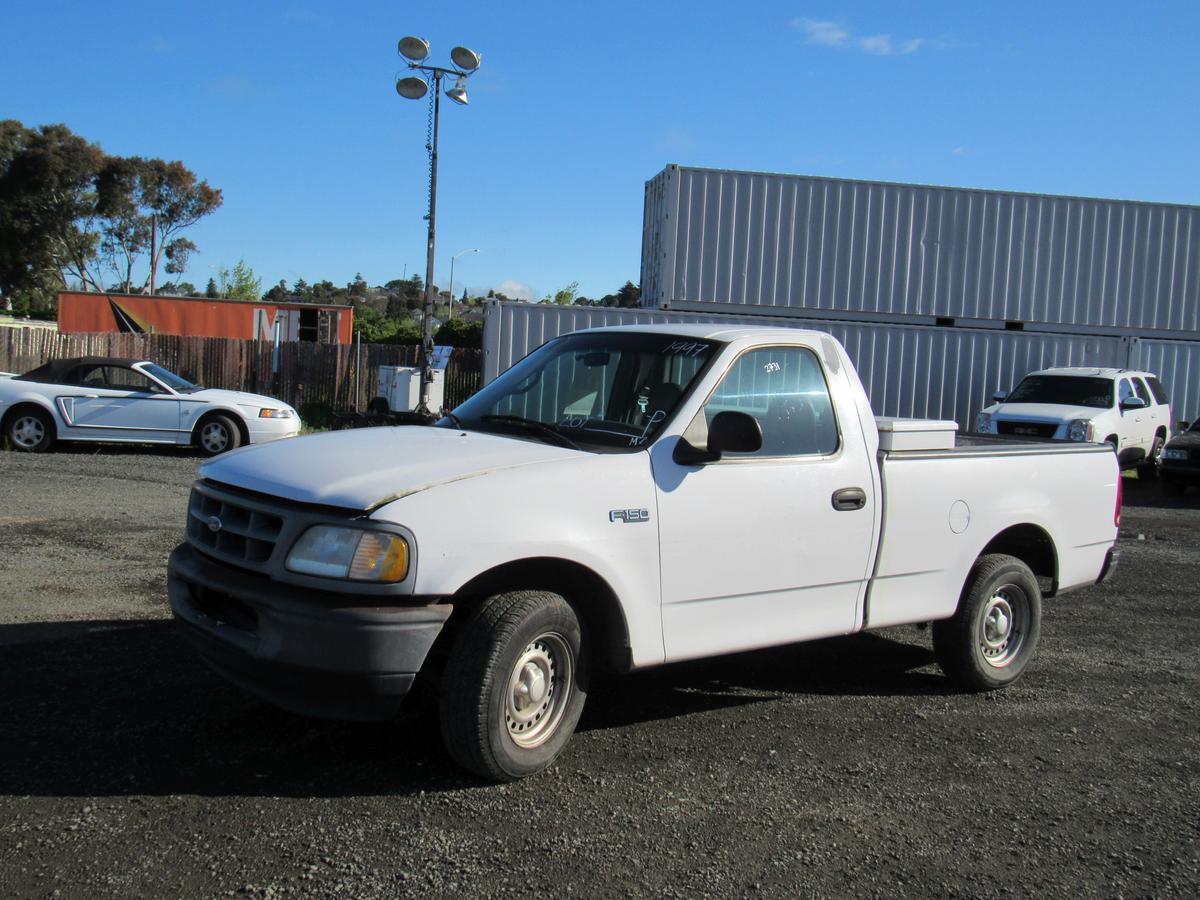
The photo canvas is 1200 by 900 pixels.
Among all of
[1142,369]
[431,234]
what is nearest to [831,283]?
[1142,369]

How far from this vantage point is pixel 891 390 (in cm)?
1962

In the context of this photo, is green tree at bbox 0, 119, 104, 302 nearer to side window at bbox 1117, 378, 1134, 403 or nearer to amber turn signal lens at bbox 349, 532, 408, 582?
side window at bbox 1117, 378, 1134, 403

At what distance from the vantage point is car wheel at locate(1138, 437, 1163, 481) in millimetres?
17656

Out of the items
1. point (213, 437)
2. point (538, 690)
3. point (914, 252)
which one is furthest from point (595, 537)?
point (914, 252)

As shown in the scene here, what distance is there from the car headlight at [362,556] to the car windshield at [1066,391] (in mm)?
15033

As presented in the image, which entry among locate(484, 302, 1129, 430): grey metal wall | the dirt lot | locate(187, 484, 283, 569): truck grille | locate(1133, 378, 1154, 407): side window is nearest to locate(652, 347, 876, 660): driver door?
the dirt lot

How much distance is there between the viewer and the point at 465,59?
1725 cm

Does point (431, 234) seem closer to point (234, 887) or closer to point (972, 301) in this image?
point (972, 301)

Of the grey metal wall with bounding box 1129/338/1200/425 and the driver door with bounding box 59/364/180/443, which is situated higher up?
the grey metal wall with bounding box 1129/338/1200/425

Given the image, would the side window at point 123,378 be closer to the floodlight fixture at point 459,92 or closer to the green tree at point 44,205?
the floodlight fixture at point 459,92

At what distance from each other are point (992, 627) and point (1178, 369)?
17248 mm

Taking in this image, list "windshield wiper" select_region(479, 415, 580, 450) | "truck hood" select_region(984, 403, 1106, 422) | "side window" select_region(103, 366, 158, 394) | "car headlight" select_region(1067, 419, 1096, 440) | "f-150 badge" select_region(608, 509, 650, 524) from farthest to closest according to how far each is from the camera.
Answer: "truck hood" select_region(984, 403, 1106, 422) → "car headlight" select_region(1067, 419, 1096, 440) → "side window" select_region(103, 366, 158, 394) → "windshield wiper" select_region(479, 415, 580, 450) → "f-150 badge" select_region(608, 509, 650, 524)

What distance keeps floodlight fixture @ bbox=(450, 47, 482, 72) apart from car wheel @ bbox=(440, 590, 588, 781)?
1485 cm

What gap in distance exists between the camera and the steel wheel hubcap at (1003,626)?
18.8ft
